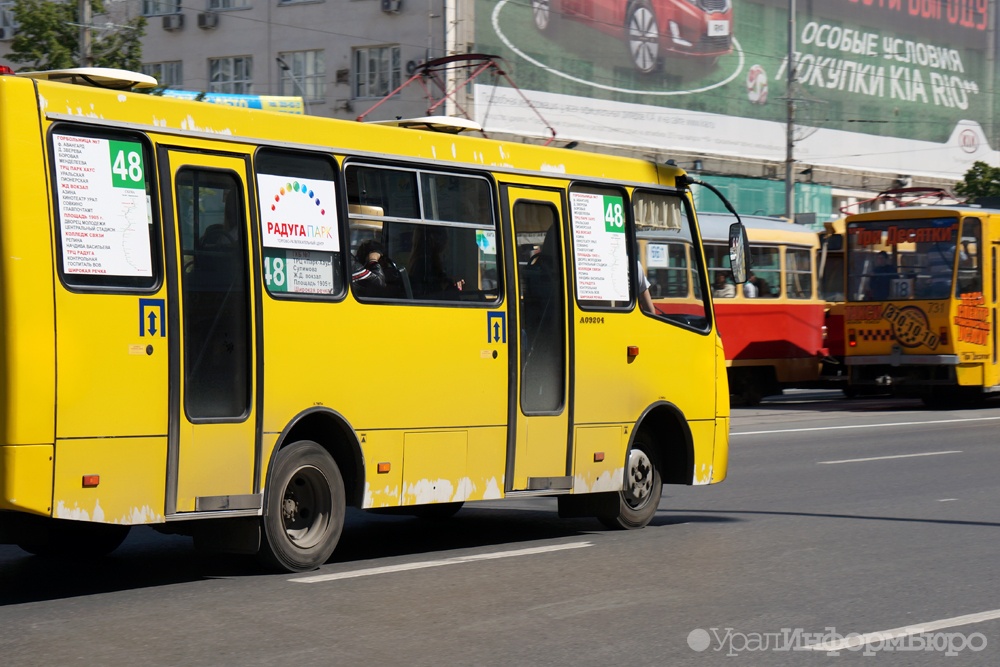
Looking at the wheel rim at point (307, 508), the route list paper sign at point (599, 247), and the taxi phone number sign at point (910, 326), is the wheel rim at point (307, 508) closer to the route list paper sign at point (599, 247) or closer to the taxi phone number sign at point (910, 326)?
the route list paper sign at point (599, 247)

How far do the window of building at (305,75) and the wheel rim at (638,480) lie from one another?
36.8 metres

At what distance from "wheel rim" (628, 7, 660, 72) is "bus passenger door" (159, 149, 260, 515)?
141 feet

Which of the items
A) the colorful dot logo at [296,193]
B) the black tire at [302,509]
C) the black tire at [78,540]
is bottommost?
the black tire at [78,540]

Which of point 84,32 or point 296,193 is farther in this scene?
point 84,32

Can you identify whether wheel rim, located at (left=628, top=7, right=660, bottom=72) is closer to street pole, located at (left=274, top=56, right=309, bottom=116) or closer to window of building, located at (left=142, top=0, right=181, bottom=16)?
street pole, located at (left=274, top=56, right=309, bottom=116)

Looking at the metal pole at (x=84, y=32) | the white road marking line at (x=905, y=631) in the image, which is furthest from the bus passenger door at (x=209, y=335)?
the metal pole at (x=84, y=32)

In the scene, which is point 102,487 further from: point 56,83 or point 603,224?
point 603,224

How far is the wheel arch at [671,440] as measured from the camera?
1129 centimetres

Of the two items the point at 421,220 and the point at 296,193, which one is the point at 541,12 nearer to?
the point at 421,220

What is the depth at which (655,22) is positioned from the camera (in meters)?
50.9

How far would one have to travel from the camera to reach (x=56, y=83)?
24.6ft

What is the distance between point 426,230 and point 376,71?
36871 millimetres

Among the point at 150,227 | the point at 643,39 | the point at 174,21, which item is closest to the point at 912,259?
the point at 150,227

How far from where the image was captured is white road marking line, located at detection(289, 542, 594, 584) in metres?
8.59
